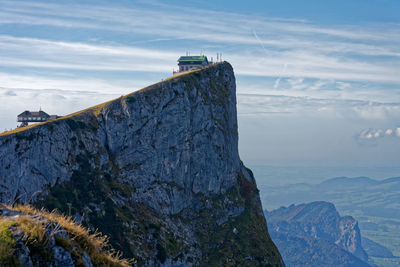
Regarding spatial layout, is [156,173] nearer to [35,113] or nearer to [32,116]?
[35,113]

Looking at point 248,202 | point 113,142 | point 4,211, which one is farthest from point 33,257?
point 248,202

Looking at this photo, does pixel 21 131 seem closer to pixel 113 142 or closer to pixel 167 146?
pixel 113 142

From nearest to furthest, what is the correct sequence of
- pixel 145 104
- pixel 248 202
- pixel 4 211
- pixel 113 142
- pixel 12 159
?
pixel 4 211
pixel 12 159
pixel 113 142
pixel 145 104
pixel 248 202

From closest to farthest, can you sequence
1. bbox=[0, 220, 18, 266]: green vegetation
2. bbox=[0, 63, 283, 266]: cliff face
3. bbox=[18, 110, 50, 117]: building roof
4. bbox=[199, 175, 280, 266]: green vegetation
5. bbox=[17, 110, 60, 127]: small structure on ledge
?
bbox=[0, 220, 18, 266]: green vegetation → bbox=[0, 63, 283, 266]: cliff face → bbox=[17, 110, 60, 127]: small structure on ledge → bbox=[18, 110, 50, 117]: building roof → bbox=[199, 175, 280, 266]: green vegetation

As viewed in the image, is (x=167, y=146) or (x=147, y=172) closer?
(x=147, y=172)

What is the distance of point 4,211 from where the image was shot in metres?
20.1

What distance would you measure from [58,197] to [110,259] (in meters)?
96.7

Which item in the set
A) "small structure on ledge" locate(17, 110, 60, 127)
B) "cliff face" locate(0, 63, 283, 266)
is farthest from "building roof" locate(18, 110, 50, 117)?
"cliff face" locate(0, 63, 283, 266)

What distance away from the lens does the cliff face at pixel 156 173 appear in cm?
11281

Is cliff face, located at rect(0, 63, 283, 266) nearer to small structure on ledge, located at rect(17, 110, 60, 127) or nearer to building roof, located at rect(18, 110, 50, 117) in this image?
small structure on ledge, located at rect(17, 110, 60, 127)

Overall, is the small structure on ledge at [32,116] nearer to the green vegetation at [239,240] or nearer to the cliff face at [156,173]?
the cliff face at [156,173]

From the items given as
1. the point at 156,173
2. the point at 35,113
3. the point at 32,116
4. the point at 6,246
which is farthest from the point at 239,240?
the point at 6,246

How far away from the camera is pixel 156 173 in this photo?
145625 mm

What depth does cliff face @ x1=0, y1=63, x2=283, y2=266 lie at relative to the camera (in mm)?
112812
